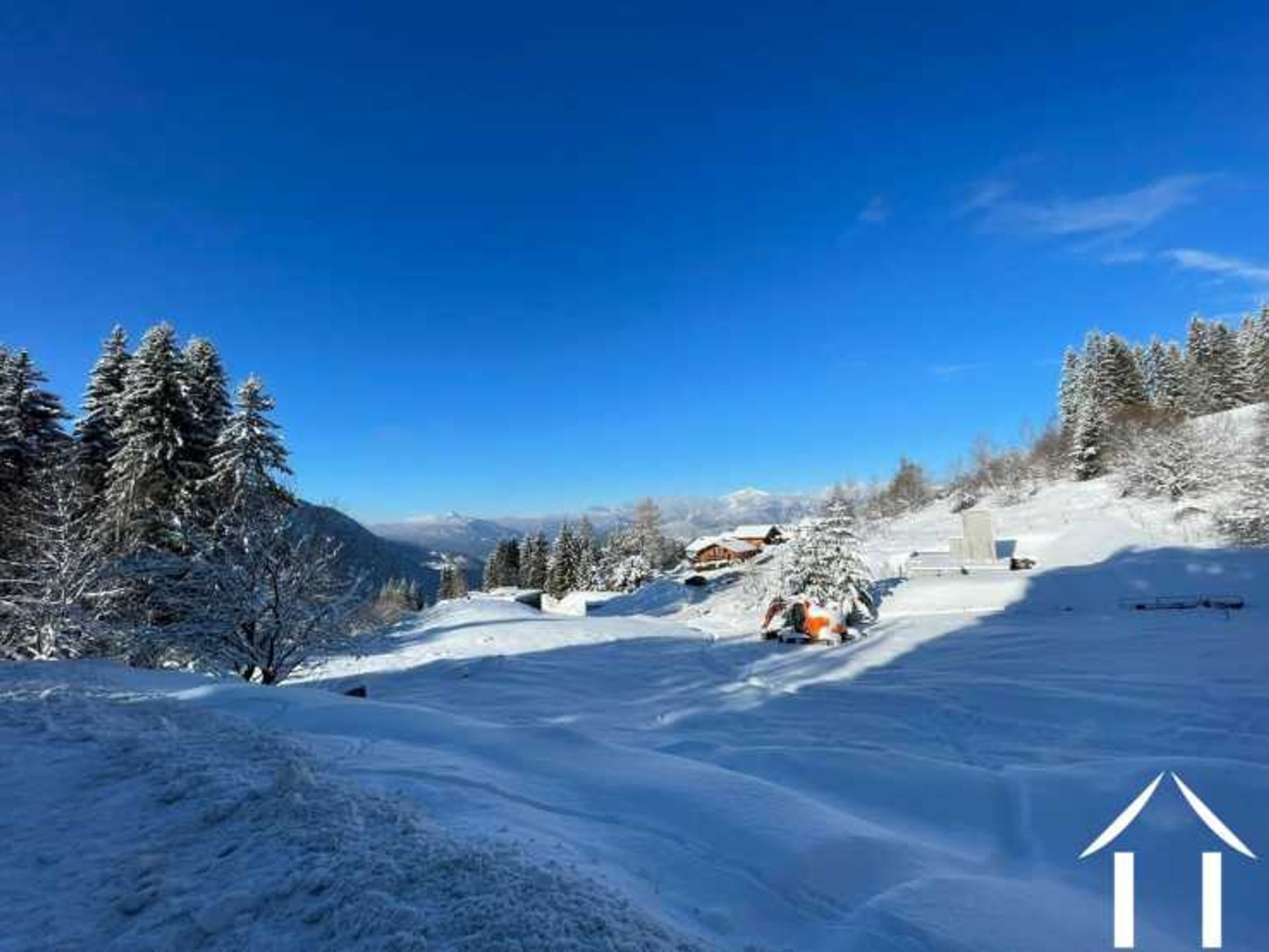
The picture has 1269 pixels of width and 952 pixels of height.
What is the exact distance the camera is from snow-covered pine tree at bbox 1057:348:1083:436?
59.4m

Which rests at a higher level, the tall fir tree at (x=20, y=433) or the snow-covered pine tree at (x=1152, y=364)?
the snow-covered pine tree at (x=1152, y=364)

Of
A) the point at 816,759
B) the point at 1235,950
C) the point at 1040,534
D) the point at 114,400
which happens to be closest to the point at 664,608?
the point at 1040,534

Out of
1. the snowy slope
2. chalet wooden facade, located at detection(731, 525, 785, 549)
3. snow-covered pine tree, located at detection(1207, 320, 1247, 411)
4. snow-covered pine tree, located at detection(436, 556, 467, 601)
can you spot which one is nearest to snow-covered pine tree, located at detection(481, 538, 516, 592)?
snow-covered pine tree, located at detection(436, 556, 467, 601)

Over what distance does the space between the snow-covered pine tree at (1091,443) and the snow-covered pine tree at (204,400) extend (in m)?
58.8

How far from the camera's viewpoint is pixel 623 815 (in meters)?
4.78

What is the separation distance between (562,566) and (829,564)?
49.5m

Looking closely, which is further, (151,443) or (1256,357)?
(1256,357)

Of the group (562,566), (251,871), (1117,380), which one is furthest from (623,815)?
(562,566)

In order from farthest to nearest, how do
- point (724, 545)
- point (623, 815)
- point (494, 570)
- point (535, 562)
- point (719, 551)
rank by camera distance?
point (494, 570), point (535, 562), point (719, 551), point (724, 545), point (623, 815)

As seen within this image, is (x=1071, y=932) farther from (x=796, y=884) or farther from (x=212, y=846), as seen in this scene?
(x=212, y=846)

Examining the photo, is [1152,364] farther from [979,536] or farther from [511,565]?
[511,565]

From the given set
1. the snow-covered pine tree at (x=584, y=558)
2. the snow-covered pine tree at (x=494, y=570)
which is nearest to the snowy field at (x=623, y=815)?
the snow-covered pine tree at (x=584, y=558)

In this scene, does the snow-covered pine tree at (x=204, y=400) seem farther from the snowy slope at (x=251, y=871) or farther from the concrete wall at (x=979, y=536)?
the concrete wall at (x=979, y=536)

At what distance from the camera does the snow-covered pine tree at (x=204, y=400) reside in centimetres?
2109
